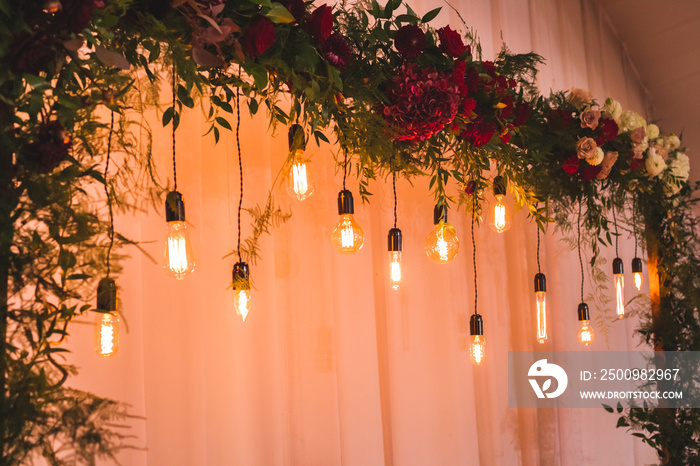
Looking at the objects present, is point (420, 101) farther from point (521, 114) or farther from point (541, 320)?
point (541, 320)

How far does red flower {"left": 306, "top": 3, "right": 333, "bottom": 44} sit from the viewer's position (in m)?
1.47

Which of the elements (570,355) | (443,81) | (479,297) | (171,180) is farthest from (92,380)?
(570,355)

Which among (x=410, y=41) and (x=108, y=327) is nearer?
(x=108, y=327)

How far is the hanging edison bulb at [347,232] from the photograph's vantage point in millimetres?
1728

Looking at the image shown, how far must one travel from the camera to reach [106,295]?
1198 millimetres

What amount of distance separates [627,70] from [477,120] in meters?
3.26

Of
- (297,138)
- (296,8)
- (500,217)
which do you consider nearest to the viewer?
(296,8)

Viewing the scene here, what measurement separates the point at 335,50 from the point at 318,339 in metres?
1.04

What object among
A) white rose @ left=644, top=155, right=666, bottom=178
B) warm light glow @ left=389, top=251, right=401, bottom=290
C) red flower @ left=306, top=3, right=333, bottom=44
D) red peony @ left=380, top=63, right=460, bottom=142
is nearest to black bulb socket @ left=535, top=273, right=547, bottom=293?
white rose @ left=644, top=155, right=666, bottom=178

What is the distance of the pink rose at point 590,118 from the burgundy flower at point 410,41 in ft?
3.00

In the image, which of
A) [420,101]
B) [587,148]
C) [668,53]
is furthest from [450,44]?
[668,53]

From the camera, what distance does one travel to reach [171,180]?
1.87 meters

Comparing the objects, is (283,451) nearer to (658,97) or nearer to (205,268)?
(205,268)

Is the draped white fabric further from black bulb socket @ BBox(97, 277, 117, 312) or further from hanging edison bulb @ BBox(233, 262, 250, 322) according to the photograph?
hanging edison bulb @ BBox(233, 262, 250, 322)
